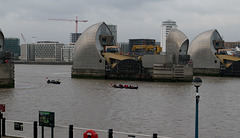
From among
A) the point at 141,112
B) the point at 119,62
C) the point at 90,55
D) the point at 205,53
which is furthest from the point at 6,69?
the point at 205,53

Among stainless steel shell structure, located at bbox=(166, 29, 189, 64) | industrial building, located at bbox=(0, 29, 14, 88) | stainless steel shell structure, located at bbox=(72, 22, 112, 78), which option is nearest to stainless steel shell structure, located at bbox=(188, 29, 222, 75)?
stainless steel shell structure, located at bbox=(166, 29, 189, 64)

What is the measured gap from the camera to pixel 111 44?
90188 millimetres

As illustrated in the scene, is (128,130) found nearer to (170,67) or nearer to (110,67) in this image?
(170,67)

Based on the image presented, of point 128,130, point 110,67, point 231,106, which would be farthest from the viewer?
point 110,67

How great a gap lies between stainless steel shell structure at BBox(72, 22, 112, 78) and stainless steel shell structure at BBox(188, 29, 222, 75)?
2979 cm

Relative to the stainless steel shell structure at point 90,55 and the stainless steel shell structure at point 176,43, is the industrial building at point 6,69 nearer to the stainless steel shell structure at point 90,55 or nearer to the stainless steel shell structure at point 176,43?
the stainless steel shell structure at point 90,55

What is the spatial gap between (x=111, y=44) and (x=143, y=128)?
63882mm

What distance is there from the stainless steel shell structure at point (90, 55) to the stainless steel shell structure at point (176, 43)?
49.9 feet

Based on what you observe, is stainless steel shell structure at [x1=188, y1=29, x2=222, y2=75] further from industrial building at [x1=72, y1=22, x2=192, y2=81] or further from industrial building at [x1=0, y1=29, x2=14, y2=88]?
industrial building at [x1=0, y1=29, x2=14, y2=88]

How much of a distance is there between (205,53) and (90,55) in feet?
114

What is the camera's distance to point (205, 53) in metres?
101

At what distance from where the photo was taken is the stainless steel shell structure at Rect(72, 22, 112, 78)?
8281 centimetres

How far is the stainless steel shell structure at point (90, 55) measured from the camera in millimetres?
82812

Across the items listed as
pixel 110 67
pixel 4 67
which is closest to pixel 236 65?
pixel 110 67
